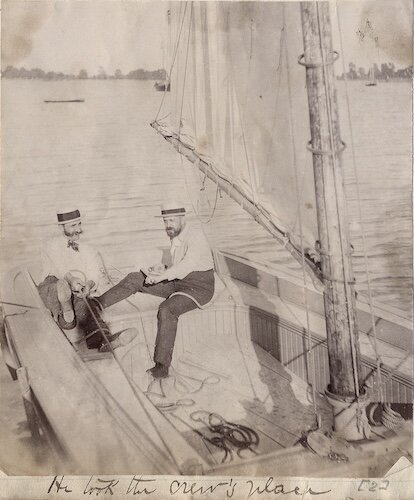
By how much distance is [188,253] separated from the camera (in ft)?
5.45

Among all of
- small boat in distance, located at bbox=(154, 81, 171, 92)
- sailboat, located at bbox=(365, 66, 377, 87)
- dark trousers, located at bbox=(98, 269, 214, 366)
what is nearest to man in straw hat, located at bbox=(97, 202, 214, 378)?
dark trousers, located at bbox=(98, 269, 214, 366)

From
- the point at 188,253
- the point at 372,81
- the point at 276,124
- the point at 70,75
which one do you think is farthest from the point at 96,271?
the point at 372,81

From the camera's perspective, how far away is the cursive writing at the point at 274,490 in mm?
1583

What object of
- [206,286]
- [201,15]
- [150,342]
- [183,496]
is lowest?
[183,496]

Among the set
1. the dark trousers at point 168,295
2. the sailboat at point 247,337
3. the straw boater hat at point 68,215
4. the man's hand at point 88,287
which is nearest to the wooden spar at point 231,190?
the sailboat at point 247,337

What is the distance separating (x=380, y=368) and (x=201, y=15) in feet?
3.82

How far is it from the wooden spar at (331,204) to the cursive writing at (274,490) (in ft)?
0.94

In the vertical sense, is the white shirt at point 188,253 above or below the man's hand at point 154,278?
above

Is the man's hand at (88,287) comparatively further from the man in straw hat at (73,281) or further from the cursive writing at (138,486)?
the cursive writing at (138,486)

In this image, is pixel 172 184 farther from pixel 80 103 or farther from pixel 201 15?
pixel 201 15

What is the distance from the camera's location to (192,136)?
166 cm

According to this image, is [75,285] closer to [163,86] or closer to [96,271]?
[96,271]

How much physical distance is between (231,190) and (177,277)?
30 centimetres

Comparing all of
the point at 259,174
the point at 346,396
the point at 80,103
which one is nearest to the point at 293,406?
the point at 346,396
